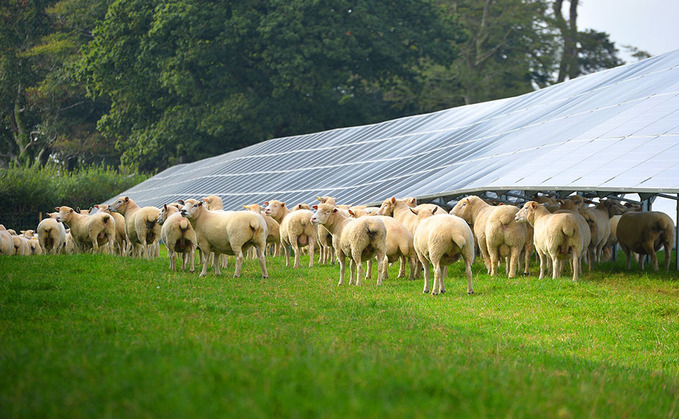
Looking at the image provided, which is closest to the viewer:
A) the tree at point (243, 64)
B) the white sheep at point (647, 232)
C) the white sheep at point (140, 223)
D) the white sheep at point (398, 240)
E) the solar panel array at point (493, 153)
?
the white sheep at point (398, 240)

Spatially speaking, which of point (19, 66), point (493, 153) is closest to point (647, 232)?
point (493, 153)

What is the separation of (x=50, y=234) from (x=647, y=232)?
55.0 feet

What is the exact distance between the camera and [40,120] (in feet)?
226

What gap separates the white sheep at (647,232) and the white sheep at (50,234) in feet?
52.5

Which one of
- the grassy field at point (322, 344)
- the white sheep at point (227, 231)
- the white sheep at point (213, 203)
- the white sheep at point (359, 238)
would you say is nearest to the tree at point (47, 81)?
the white sheep at point (213, 203)

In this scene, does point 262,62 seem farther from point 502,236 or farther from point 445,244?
point 445,244

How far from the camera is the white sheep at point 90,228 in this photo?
888 inches

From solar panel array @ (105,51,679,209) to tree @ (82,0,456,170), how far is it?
1161 centimetres

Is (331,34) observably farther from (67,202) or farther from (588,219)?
(588,219)

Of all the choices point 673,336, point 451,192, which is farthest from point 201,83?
point 673,336

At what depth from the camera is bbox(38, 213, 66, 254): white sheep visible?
945 inches

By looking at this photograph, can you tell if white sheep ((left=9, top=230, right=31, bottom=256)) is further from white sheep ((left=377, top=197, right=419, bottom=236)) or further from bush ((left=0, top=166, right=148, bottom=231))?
bush ((left=0, top=166, right=148, bottom=231))

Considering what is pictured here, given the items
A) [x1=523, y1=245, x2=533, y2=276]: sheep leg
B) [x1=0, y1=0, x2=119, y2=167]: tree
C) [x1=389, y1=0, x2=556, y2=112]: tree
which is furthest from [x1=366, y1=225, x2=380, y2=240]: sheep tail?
[x1=0, y1=0, x2=119, y2=167]: tree

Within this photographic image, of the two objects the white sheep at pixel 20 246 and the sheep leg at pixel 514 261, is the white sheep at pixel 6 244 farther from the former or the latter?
the sheep leg at pixel 514 261
